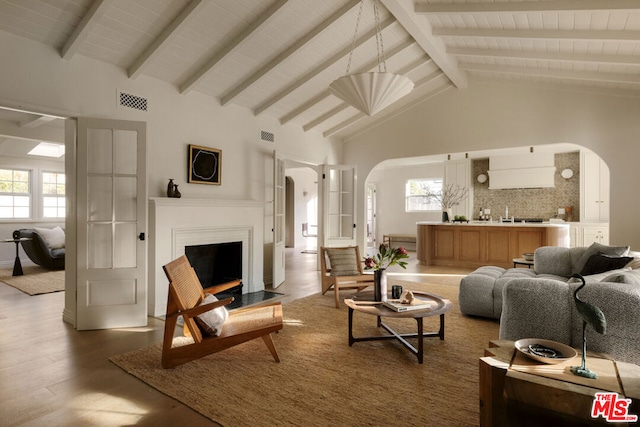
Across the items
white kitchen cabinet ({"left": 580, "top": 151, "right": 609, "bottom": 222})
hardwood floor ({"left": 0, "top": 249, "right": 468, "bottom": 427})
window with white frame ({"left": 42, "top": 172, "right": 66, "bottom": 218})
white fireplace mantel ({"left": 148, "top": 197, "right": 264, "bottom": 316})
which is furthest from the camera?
window with white frame ({"left": 42, "top": 172, "right": 66, "bottom": 218})

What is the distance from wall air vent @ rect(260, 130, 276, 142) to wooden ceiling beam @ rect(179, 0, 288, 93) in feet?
4.94

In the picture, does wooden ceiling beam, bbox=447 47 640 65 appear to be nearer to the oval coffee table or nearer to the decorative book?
the oval coffee table

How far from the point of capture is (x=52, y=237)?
23.8 feet

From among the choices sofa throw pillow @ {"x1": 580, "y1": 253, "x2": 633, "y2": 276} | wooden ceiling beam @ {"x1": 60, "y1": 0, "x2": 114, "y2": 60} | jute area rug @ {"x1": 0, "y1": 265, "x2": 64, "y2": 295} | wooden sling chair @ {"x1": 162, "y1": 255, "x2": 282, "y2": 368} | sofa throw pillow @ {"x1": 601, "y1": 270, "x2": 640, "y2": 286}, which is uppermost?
wooden ceiling beam @ {"x1": 60, "y1": 0, "x2": 114, "y2": 60}

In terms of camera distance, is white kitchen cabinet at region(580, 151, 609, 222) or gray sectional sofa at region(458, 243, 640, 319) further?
white kitchen cabinet at region(580, 151, 609, 222)

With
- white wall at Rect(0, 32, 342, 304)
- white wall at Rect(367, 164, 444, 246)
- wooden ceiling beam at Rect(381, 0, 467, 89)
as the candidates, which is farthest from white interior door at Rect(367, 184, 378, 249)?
wooden ceiling beam at Rect(381, 0, 467, 89)

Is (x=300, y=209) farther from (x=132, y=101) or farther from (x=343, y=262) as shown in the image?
(x=132, y=101)

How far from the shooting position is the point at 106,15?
3268 mm

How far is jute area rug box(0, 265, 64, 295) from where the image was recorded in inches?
217

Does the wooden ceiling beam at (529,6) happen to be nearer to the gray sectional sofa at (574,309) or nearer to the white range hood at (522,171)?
the gray sectional sofa at (574,309)

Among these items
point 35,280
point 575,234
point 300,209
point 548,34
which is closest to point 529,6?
point 548,34

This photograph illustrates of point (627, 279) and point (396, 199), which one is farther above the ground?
point (396, 199)

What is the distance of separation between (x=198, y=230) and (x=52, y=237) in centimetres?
461

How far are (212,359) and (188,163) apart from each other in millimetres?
2670
